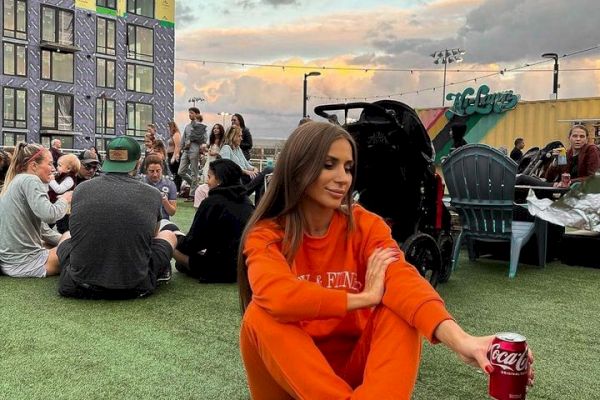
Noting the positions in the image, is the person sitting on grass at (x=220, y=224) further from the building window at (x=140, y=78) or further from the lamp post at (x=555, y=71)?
the building window at (x=140, y=78)

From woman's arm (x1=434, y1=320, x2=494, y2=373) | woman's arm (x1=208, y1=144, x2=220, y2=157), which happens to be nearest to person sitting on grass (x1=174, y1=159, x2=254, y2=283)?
woman's arm (x1=434, y1=320, x2=494, y2=373)

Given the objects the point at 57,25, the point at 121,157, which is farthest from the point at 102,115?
the point at 121,157

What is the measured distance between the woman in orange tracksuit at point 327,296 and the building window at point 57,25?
31057mm

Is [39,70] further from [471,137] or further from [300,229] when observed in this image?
[300,229]

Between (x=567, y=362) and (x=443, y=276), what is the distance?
1.79m

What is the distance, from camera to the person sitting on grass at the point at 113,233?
3752 millimetres

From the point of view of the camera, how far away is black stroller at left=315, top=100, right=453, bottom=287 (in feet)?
13.0

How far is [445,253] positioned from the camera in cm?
451

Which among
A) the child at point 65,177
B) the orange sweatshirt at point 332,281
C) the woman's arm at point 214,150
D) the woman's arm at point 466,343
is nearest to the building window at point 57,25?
the woman's arm at point 214,150

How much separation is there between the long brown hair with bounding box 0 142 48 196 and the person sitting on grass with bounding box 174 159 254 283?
1.28 meters

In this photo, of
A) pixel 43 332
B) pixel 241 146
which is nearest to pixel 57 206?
pixel 43 332

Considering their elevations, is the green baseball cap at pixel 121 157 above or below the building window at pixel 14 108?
below

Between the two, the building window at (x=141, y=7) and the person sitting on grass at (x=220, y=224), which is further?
the building window at (x=141, y=7)

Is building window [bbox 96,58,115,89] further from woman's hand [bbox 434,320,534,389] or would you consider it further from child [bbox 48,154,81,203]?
woman's hand [bbox 434,320,534,389]
